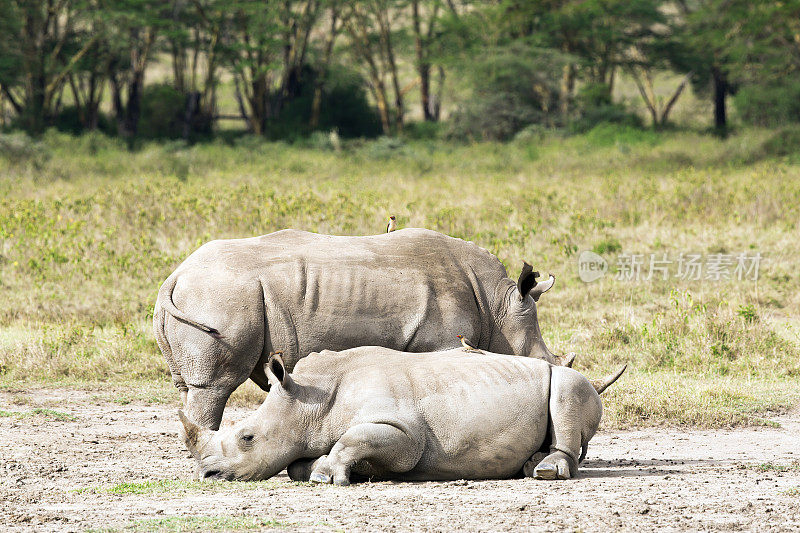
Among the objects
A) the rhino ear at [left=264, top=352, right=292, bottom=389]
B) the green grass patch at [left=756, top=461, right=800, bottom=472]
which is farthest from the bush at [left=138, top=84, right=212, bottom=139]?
the green grass patch at [left=756, top=461, right=800, bottom=472]

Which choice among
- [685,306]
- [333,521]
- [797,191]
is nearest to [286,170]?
[797,191]

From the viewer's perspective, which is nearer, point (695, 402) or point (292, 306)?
point (292, 306)

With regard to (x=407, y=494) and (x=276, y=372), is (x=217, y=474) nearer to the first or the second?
(x=276, y=372)

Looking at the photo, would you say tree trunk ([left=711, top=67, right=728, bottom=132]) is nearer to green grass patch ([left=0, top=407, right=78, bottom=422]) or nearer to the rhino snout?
green grass patch ([left=0, top=407, right=78, bottom=422])

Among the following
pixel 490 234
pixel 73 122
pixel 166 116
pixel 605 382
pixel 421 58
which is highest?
pixel 421 58

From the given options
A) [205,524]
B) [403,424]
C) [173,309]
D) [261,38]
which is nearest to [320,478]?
[403,424]

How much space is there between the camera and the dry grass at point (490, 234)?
9.97 meters

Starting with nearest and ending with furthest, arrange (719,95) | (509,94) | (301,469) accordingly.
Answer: (301,469) → (509,94) → (719,95)

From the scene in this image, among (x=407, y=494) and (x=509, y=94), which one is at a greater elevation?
(x=509, y=94)

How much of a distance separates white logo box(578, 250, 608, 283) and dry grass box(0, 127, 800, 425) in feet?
0.52

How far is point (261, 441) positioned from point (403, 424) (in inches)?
32.3

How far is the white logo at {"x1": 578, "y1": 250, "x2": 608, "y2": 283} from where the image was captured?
13.1m

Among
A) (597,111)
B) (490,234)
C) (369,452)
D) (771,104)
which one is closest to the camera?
(369,452)

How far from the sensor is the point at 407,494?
5160mm
